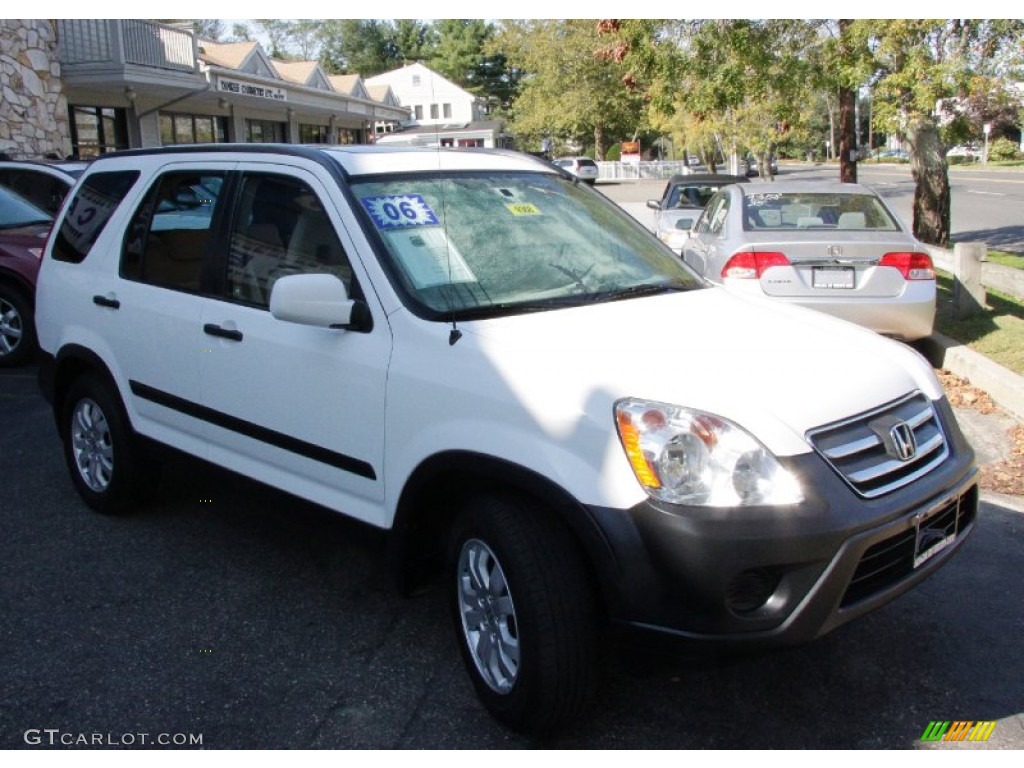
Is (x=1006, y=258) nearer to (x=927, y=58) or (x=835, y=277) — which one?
(x=927, y=58)

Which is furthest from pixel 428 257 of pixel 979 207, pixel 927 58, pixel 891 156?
pixel 891 156

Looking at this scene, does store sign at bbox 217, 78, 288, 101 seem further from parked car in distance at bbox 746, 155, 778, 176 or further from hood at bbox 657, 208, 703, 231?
hood at bbox 657, 208, 703, 231

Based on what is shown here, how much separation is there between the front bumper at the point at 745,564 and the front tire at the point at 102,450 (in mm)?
2919

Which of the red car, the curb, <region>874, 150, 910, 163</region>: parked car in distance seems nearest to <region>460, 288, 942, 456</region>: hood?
the curb

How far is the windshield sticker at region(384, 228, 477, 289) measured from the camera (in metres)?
3.44

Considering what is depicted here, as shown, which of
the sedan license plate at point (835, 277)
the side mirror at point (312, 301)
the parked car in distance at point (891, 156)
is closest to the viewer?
the side mirror at point (312, 301)

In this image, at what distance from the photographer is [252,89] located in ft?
88.9

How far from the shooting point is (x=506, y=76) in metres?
70.3

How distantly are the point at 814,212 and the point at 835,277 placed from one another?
41.5 inches

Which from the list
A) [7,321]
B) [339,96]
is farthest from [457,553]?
[339,96]

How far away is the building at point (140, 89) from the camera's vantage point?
789 inches

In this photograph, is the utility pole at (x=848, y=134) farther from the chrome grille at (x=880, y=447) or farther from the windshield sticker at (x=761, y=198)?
the chrome grille at (x=880, y=447)

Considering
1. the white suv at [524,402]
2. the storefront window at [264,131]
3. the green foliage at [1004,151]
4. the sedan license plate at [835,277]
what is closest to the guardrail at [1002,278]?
the sedan license plate at [835,277]

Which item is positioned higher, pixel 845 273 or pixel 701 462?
pixel 701 462
